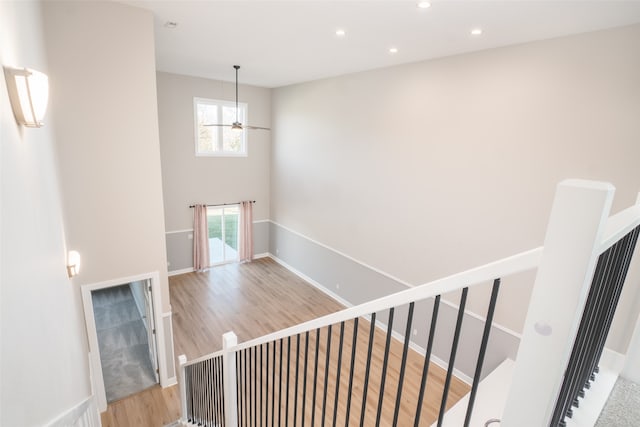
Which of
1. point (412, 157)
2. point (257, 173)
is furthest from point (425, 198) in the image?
point (257, 173)

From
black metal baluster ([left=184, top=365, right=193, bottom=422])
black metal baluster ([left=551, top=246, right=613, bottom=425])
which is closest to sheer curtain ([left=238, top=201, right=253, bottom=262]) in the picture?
black metal baluster ([left=184, top=365, right=193, bottom=422])

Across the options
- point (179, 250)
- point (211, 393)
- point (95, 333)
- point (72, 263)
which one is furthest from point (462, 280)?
point (179, 250)

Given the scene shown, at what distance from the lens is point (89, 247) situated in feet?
11.7

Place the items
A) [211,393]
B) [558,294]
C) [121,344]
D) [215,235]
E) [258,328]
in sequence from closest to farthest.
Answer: [558,294] → [211,393] → [121,344] → [258,328] → [215,235]

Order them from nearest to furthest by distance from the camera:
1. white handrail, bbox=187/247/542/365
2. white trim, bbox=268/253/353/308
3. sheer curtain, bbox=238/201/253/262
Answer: white handrail, bbox=187/247/542/365 < white trim, bbox=268/253/353/308 < sheer curtain, bbox=238/201/253/262

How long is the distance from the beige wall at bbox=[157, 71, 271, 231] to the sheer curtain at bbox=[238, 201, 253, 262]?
0.70ft

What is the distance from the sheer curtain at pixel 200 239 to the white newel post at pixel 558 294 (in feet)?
26.8

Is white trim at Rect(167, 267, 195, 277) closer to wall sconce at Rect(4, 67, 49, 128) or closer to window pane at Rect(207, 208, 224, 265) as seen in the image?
window pane at Rect(207, 208, 224, 265)

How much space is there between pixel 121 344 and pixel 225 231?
3.75 meters

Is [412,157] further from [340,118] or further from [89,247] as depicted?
[89,247]

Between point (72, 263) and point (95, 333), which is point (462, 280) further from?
point (95, 333)

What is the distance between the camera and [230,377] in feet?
8.77

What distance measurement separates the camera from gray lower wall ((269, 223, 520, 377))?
4.35 m

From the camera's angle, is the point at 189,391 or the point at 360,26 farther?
the point at 189,391
